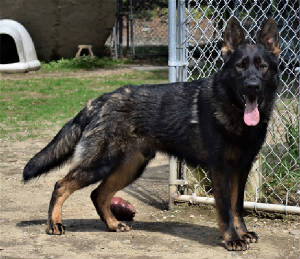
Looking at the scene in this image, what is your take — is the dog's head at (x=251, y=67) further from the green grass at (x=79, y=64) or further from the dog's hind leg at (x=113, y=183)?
the green grass at (x=79, y=64)

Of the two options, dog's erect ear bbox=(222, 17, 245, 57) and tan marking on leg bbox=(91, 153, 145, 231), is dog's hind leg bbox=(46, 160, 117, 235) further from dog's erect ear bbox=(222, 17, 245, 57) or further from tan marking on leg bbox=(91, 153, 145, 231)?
dog's erect ear bbox=(222, 17, 245, 57)

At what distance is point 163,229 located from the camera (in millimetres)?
4805

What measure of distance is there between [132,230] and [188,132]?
0.99 m

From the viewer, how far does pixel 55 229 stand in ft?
15.0

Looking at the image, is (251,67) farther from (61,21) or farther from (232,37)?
(61,21)

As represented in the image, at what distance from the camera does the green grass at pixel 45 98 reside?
9.04 metres

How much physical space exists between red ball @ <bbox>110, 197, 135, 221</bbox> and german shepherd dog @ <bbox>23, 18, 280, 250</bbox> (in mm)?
206

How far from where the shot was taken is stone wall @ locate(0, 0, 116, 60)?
16656 mm

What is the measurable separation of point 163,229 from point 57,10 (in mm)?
13028

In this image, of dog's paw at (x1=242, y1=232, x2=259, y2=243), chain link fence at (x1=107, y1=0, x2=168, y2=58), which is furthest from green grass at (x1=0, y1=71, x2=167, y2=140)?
dog's paw at (x1=242, y1=232, x2=259, y2=243)

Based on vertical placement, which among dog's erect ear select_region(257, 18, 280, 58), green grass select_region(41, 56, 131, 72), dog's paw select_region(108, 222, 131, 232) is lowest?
dog's paw select_region(108, 222, 131, 232)

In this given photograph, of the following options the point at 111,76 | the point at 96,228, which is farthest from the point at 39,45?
the point at 96,228

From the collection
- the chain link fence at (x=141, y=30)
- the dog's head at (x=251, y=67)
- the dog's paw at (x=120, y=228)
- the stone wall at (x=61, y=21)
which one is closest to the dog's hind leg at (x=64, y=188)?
the dog's paw at (x=120, y=228)

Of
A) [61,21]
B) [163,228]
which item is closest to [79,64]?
[61,21]
